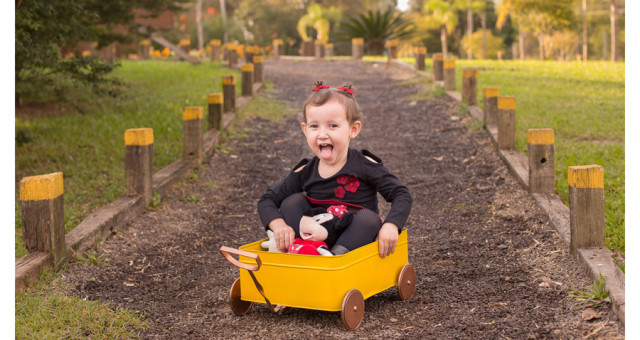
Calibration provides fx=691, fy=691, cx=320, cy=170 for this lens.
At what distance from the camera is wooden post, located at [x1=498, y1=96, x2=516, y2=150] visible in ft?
23.8

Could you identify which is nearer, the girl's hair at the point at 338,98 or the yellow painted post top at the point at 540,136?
the girl's hair at the point at 338,98

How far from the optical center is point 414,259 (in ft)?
16.9

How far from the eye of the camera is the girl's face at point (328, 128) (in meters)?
4.11

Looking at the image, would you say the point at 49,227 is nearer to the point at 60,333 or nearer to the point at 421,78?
the point at 60,333

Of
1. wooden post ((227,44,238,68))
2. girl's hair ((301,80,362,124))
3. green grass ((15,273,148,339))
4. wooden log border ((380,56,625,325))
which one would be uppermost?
wooden post ((227,44,238,68))

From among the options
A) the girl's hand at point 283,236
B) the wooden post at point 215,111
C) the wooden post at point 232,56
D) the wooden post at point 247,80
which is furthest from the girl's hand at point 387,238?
the wooden post at point 232,56

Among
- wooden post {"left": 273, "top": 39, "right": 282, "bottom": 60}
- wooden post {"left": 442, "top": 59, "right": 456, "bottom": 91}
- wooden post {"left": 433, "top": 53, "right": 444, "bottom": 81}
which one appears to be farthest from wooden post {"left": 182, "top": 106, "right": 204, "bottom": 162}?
wooden post {"left": 273, "top": 39, "right": 282, "bottom": 60}

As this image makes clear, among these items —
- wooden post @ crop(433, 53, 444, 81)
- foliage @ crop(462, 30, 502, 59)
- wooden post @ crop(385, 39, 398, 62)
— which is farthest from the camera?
foliage @ crop(462, 30, 502, 59)

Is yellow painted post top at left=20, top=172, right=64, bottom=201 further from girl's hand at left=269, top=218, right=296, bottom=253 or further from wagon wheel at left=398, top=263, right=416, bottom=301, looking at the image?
wagon wheel at left=398, top=263, right=416, bottom=301

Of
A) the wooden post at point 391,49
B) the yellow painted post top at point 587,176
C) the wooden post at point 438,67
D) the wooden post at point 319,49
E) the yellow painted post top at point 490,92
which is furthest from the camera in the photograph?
the wooden post at point 319,49

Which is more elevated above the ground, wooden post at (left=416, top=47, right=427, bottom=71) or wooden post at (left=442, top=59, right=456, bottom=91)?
wooden post at (left=416, top=47, right=427, bottom=71)

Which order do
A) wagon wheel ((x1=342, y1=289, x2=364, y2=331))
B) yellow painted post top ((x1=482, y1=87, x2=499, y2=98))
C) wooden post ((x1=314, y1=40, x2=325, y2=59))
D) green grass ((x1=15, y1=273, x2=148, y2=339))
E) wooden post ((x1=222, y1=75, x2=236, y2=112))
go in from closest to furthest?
wagon wheel ((x1=342, y1=289, x2=364, y2=331))
green grass ((x1=15, y1=273, x2=148, y2=339))
yellow painted post top ((x1=482, y1=87, x2=499, y2=98))
wooden post ((x1=222, y1=75, x2=236, y2=112))
wooden post ((x1=314, y1=40, x2=325, y2=59))

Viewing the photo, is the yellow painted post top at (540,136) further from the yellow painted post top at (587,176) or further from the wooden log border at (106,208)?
the wooden log border at (106,208)

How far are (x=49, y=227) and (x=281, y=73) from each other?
1386 cm
